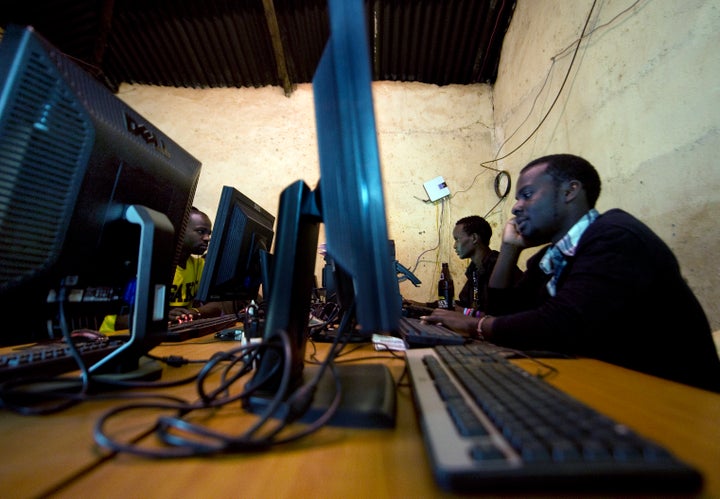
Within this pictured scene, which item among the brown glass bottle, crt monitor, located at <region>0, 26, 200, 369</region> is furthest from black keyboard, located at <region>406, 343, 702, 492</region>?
the brown glass bottle

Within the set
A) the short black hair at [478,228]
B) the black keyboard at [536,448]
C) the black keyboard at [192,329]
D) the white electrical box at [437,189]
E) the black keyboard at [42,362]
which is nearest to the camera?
the black keyboard at [536,448]

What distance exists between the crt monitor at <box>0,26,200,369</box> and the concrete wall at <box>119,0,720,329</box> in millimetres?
444

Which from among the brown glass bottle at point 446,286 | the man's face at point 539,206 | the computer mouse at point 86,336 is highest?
the man's face at point 539,206

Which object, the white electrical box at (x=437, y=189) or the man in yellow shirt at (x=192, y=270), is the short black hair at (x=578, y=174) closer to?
the white electrical box at (x=437, y=189)

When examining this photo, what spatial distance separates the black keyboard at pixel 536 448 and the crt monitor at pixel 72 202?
49 cm

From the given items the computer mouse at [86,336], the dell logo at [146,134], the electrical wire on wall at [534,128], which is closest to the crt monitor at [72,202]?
the dell logo at [146,134]

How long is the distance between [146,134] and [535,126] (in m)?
Result: 2.23

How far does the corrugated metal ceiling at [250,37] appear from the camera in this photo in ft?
7.45

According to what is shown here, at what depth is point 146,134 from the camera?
551 mm

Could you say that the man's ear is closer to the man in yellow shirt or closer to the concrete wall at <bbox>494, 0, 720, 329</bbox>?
the concrete wall at <bbox>494, 0, 720, 329</bbox>

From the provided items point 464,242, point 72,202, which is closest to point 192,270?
point 72,202

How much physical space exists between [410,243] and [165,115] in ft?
8.18

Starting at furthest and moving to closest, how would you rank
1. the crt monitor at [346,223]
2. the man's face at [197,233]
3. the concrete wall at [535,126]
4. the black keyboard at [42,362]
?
the man's face at [197,233] < the concrete wall at [535,126] < the black keyboard at [42,362] < the crt monitor at [346,223]

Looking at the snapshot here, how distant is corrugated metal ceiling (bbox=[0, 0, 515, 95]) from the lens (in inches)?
89.4
